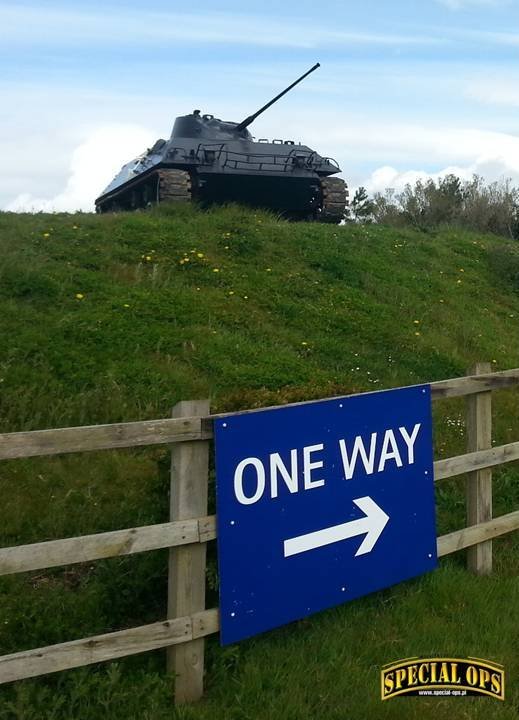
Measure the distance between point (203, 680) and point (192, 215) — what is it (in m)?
10.5

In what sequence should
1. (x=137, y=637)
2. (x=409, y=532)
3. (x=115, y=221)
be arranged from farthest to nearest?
(x=115, y=221) < (x=409, y=532) < (x=137, y=637)

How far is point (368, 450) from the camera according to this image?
4035 mm

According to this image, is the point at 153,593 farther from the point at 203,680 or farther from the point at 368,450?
the point at 368,450

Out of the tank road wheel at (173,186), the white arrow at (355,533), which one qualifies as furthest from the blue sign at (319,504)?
the tank road wheel at (173,186)

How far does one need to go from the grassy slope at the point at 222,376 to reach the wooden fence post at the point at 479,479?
149 millimetres

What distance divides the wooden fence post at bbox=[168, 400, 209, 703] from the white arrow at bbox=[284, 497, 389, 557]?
1.56 feet

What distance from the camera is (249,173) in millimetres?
15953

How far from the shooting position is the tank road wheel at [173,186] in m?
14.4

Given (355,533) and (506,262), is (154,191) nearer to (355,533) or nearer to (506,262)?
(506,262)

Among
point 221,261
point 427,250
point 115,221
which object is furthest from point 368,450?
point 427,250

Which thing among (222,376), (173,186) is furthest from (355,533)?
(173,186)

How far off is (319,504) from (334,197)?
1339 centimetres

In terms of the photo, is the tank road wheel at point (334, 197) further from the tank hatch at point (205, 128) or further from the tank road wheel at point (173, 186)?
the tank road wheel at point (173, 186)

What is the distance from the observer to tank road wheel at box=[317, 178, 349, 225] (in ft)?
54.0
